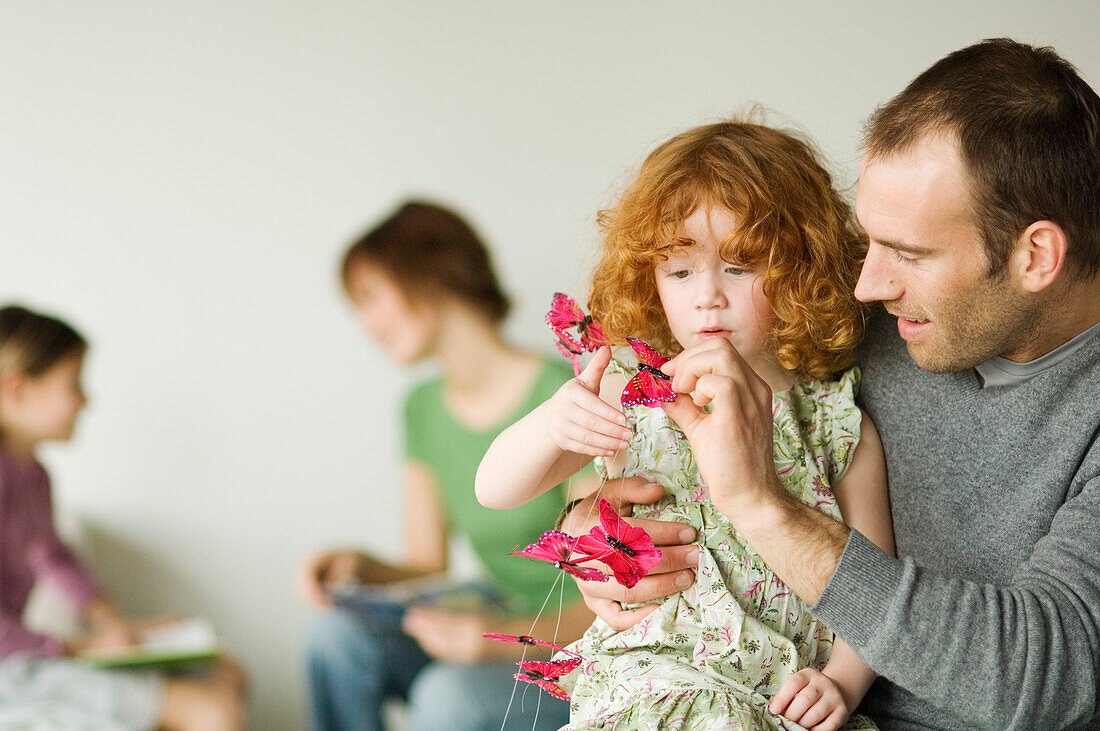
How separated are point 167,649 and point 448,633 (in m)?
0.84

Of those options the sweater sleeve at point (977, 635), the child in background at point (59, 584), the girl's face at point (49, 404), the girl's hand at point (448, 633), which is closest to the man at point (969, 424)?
the sweater sleeve at point (977, 635)

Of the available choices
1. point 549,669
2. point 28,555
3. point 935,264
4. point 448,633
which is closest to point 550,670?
point 549,669

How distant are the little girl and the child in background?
1701mm

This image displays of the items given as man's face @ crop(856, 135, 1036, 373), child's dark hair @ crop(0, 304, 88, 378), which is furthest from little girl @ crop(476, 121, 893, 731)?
child's dark hair @ crop(0, 304, 88, 378)

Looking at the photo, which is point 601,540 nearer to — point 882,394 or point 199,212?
point 882,394

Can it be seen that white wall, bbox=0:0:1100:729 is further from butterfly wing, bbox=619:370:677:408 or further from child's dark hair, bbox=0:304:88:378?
butterfly wing, bbox=619:370:677:408

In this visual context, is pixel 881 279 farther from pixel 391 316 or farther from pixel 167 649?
pixel 167 649

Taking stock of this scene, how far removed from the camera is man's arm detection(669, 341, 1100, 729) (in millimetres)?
964

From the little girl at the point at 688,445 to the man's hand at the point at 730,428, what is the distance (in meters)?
0.09

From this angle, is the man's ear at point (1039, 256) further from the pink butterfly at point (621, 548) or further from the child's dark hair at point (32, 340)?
the child's dark hair at point (32, 340)

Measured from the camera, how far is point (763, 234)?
47.2 inches

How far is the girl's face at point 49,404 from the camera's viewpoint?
2.77 m

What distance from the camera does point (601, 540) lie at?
1113 millimetres

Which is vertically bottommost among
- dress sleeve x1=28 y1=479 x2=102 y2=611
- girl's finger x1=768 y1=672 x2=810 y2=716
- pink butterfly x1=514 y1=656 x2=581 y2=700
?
dress sleeve x1=28 y1=479 x2=102 y2=611
